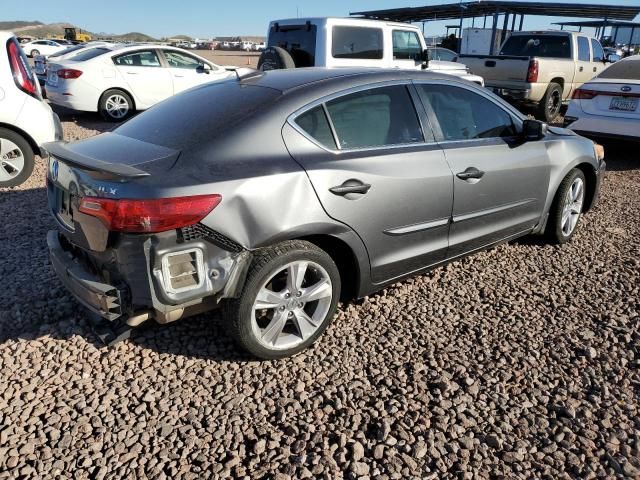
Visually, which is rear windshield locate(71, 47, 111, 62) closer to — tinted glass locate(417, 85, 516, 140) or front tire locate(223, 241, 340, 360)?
tinted glass locate(417, 85, 516, 140)

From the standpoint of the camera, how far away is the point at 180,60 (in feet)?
36.0

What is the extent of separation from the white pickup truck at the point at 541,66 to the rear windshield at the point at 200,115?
28.9 ft

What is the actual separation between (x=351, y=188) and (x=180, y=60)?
9.30 meters

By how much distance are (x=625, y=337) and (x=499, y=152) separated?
4.98 feet

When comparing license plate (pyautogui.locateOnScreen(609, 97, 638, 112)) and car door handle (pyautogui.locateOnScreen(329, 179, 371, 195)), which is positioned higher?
license plate (pyautogui.locateOnScreen(609, 97, 638, 112))

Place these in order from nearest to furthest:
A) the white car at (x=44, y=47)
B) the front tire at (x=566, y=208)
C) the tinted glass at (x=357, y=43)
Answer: the front tire at (x=566, y=208)
the tinted glass at (x=357, y=43)
the white car at (x=44, y=47)

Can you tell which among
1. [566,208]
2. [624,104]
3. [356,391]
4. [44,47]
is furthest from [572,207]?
[44,47]

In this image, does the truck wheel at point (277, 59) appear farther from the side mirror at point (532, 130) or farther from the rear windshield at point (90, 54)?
the side mirror at point (532, 130)

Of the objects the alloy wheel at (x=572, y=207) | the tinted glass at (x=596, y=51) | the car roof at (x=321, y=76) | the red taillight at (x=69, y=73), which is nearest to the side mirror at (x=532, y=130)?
the alloy wheel at (x=572, y=207)

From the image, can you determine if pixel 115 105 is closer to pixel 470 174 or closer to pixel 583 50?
pixel 470 174

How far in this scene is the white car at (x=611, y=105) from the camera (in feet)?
23.9

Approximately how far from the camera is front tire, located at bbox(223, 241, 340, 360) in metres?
2.74

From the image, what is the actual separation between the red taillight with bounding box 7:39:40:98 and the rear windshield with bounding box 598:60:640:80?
816 cm

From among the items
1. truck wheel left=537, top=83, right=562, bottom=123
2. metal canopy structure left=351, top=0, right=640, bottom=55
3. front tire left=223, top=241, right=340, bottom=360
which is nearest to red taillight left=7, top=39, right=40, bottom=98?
front tire left=223, top=241, right=340, bottom=360
